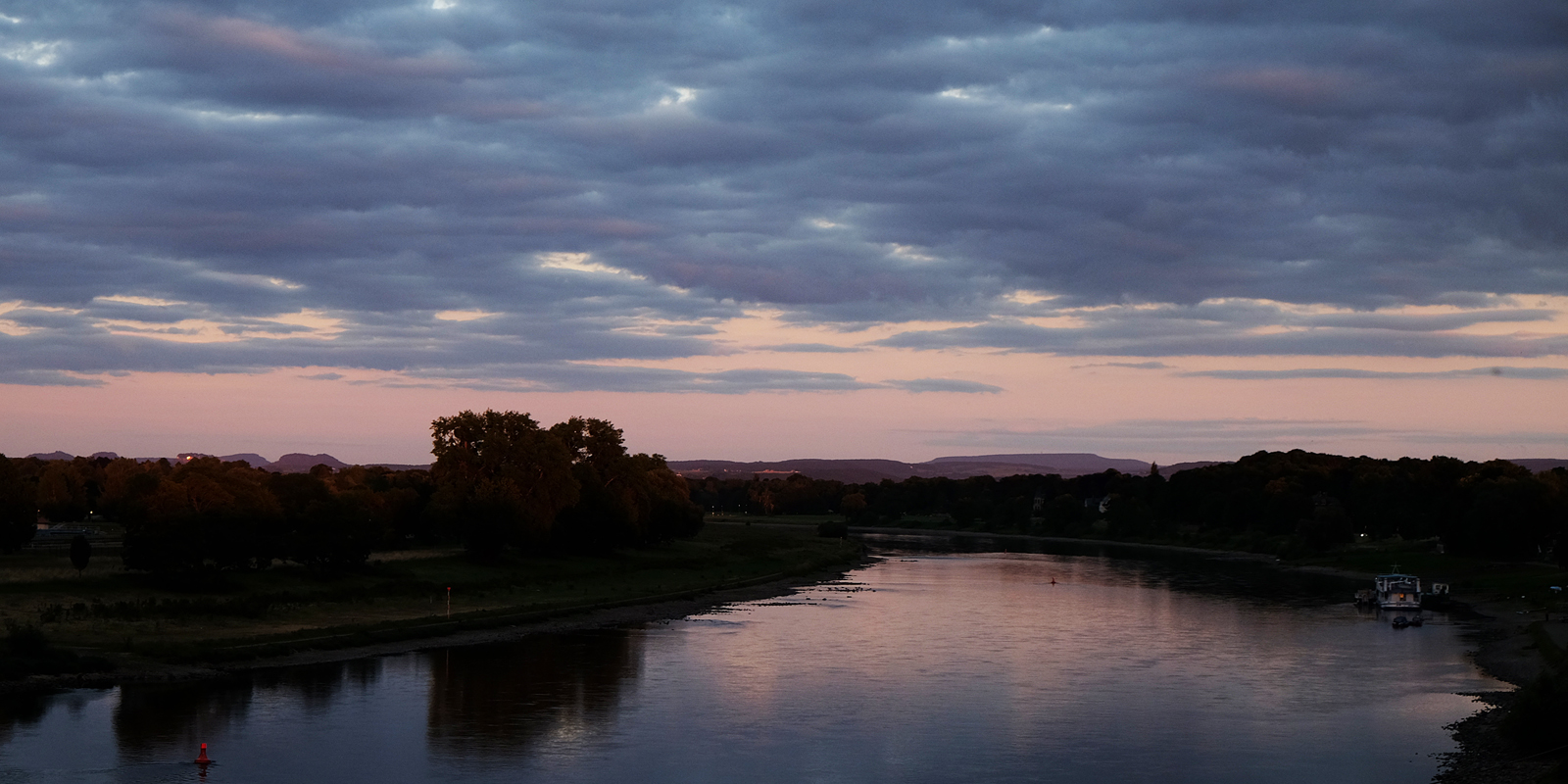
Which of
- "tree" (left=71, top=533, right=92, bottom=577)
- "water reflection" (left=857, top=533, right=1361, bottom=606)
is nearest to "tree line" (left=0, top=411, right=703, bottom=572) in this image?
"tree" (left=71, top=533, right=92, bottom=577)

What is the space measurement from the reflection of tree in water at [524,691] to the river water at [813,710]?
6.8 inches

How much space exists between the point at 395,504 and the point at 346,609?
4204cm

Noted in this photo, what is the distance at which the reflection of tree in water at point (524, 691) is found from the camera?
146 feet

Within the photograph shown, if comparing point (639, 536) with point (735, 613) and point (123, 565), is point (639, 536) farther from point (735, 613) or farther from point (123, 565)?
point (123, 565)

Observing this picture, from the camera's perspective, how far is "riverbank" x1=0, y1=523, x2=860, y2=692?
56.8 m

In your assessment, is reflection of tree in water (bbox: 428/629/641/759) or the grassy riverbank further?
the grassy riverbank

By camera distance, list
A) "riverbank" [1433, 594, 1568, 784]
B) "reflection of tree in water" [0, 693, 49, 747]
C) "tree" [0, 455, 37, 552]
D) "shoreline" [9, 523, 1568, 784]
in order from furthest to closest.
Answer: "tree" [0, 455, 37, 552], "reflection of tree in water" [0, 693, 49, 747], "shoreline" [9, 523, 1568, 784], "riverbank" [1433, 594, 1568, 784]

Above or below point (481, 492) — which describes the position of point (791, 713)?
below

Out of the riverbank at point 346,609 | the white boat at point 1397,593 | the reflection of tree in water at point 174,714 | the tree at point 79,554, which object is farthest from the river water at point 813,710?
the tree at point 79,554

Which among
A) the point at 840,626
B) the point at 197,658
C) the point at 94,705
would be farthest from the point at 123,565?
the point at 840,626

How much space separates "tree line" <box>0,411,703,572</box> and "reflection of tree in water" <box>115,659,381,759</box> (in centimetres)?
1694

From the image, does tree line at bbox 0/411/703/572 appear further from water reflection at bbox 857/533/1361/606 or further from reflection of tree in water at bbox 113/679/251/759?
water reflection at bbox 857/533/1361/606

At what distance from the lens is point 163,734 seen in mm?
43156

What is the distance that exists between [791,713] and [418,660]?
22.3m
